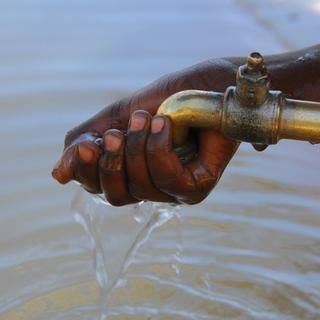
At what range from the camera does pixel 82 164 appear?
150cm

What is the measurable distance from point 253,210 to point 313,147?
47cm

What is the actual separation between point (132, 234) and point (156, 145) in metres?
1.12

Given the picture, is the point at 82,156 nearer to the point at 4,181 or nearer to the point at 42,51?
the point at 4,181

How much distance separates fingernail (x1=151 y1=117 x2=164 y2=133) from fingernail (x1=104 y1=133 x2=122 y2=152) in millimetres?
77

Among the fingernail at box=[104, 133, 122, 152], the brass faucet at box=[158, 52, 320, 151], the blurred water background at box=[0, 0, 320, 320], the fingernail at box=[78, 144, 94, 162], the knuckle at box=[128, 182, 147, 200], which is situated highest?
the brass faucet at box=[158, 52, 320, 151]

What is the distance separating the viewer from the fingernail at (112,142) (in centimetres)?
144

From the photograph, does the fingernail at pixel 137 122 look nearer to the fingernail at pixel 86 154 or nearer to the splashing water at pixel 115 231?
the fingernail at pixel 86 154

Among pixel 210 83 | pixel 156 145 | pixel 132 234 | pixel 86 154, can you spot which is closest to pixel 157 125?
pixel 156 145

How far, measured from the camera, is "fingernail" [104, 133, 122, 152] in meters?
1.44

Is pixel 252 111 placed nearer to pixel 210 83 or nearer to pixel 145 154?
pixel 145 154

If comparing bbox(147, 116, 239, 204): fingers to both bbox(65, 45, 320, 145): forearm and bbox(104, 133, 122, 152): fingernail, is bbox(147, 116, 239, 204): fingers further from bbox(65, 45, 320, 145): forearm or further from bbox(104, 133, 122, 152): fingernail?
bbox(65, 45, 320, 145): forearm

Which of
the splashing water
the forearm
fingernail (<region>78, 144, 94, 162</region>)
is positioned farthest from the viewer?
the splashing water

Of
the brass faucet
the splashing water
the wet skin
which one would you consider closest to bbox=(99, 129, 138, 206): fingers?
the wet skin

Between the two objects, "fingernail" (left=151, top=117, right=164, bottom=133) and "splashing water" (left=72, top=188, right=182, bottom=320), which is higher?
"fingernail" (left=151, top=117, right=164, bottom=133)
